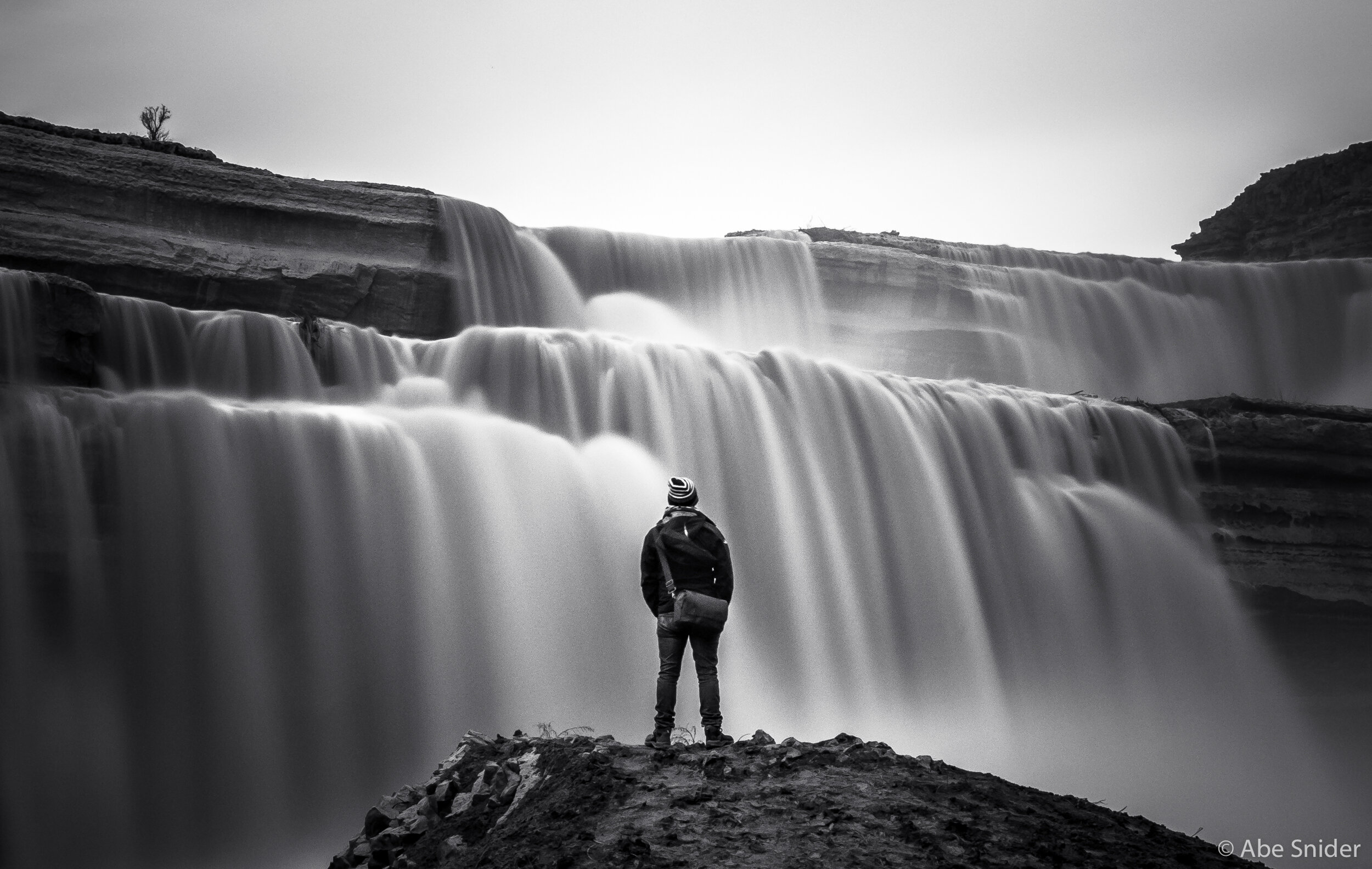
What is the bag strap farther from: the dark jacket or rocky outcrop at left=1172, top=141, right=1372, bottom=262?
rocky outcrop at left=1172, top=141, right=1372, bottom=262

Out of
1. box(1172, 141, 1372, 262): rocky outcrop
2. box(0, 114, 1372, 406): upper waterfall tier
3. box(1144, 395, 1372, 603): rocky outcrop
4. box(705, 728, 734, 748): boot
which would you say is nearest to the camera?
box(705, 728, 734, 748): boot

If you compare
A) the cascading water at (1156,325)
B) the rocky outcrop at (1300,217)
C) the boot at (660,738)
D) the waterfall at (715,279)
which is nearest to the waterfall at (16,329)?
the boot at (660,738)

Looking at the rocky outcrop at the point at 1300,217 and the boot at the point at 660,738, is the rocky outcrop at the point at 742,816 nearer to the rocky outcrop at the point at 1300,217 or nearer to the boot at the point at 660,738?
the boot at the point at 660,738

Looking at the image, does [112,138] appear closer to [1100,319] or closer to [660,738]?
[660,738]

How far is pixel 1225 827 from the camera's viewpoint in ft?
45.5

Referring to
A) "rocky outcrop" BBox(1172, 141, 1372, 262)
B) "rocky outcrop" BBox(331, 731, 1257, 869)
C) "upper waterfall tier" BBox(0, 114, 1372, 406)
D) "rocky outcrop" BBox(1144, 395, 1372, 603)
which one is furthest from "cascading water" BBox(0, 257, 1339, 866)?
"rocky outcrop" BBox(1172, 141, 1372, 262)

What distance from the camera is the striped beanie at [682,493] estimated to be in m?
7.20

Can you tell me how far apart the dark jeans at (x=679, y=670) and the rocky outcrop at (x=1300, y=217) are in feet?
85.7

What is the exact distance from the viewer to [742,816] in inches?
214

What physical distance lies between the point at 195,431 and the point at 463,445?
260cm

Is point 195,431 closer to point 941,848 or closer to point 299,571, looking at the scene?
point 299,571

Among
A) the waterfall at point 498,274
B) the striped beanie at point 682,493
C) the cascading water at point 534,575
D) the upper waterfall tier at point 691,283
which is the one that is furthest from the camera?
the waterfall at point 498,274

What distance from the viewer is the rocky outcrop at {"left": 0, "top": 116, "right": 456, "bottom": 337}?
46.3 ft

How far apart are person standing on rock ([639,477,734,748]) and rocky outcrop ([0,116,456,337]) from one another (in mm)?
9980
